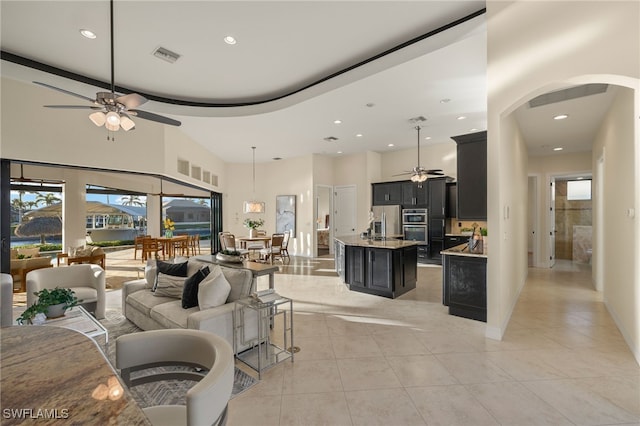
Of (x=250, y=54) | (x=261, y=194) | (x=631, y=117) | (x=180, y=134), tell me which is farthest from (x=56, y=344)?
(x=261, y=194)

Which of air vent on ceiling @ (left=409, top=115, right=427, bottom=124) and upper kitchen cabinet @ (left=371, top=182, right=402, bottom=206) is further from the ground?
air vent on ceiling @ (left=409, top=115, right=427, bottom=124)

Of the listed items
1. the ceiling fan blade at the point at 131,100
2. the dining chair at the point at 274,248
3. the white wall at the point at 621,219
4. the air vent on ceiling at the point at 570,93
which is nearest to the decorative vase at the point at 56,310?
the ceiling fan blade at the point at 131,100

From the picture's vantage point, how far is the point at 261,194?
10250mm

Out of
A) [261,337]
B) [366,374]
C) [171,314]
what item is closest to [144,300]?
[171,314]

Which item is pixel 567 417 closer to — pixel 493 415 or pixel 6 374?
pixel 493 415

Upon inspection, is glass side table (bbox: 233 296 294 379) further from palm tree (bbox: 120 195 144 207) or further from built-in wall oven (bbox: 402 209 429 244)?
palm tree (bbox: 120 195 144 207)

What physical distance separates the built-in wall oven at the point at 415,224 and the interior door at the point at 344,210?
5.36ft

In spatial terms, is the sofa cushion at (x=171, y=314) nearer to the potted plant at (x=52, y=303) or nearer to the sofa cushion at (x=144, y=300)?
the sofa cushion at (x=144, y=300)

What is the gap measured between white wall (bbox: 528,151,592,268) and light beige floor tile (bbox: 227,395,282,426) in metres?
7.64

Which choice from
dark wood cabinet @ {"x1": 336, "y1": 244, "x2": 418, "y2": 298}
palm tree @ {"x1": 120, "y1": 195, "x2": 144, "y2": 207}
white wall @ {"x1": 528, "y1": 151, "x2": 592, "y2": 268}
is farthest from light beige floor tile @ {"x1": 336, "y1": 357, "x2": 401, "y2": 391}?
palm tree @ {"x1": 120, "y1": 195, "x2": 144, "y2": 207}

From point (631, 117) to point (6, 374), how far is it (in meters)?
4.97

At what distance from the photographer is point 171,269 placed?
362 cm

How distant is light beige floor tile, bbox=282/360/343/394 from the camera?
7.73 ft

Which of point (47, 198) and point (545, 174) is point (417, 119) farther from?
point (47, 198)
